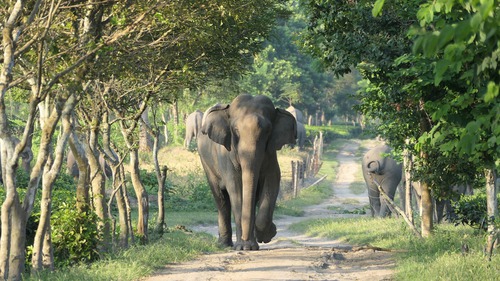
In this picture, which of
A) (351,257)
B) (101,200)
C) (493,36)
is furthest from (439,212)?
(493,36)

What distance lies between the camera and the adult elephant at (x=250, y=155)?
54.8ft

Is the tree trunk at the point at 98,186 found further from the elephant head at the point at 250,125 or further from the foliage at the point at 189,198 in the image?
the foliage at the point at 189,198

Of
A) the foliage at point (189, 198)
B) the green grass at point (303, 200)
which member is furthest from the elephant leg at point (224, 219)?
the green grass at point (303, 200)

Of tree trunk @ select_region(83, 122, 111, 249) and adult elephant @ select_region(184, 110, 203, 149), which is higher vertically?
adult elephant @ select_region(184, 110, 203, 149)

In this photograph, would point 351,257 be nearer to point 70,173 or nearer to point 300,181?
point 70,173

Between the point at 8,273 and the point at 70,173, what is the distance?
2176 centimetres

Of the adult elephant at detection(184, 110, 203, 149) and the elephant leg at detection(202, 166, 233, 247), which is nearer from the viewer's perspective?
the elephant leg at detection(202, 166, 233, 247)

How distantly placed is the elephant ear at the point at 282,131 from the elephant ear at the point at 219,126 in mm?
805

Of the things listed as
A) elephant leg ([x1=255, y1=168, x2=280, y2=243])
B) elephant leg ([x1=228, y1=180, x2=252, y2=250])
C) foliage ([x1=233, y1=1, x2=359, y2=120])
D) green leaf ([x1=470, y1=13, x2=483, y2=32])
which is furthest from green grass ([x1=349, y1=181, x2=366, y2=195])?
green leaf ([x1=470, y1=13, x2=483, y2=32])

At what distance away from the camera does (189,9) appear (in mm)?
14617

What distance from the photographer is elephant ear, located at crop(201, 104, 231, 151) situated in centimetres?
1759

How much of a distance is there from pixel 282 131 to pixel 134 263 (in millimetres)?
5065

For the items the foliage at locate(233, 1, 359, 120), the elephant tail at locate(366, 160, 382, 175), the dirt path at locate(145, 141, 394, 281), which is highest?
the foliage at locate(233, 1, 359, 120)

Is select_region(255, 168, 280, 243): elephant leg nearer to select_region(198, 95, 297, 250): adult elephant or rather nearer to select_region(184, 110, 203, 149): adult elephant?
select_region(198, 95, 297, 250): adult elephant
